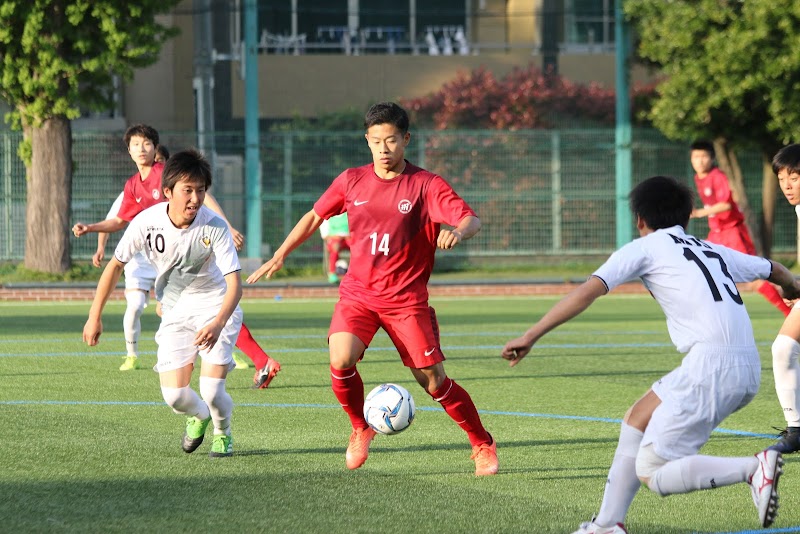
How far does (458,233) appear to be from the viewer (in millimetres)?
6574

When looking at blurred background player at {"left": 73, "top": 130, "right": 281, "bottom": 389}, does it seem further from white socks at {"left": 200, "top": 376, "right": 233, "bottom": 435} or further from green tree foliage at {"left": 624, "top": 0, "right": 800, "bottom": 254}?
green tree foliage at {"left": 624, "top": 0, "right": 800, "bottom": 254}

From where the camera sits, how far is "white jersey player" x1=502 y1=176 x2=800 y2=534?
4988 mm

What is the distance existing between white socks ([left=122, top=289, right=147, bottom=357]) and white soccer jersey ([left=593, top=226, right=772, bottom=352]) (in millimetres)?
6966

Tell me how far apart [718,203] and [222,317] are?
27.7 ft

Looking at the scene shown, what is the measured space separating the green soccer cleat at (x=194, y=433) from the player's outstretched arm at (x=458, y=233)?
170 cm

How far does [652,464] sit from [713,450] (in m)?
2.60

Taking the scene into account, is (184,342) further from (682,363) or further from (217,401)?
(682,363)

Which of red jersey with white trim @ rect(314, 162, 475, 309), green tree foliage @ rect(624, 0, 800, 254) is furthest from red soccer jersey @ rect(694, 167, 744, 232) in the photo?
green tree foliage @ rect(624, 0, 800, 254)

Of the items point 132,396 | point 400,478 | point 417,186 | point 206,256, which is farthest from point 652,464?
point 132,396

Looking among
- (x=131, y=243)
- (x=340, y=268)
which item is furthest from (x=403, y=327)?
(x=340, y=268)

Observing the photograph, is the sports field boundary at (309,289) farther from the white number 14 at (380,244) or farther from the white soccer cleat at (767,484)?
the white soccer cleat at (767,484)

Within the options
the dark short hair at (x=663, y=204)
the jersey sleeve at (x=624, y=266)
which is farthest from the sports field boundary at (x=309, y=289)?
the jersey sleeve at (x=624, y=266)

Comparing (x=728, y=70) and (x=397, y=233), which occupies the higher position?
(x=728, y=70)

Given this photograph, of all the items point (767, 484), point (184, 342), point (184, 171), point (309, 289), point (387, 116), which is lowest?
point (309, 289)
